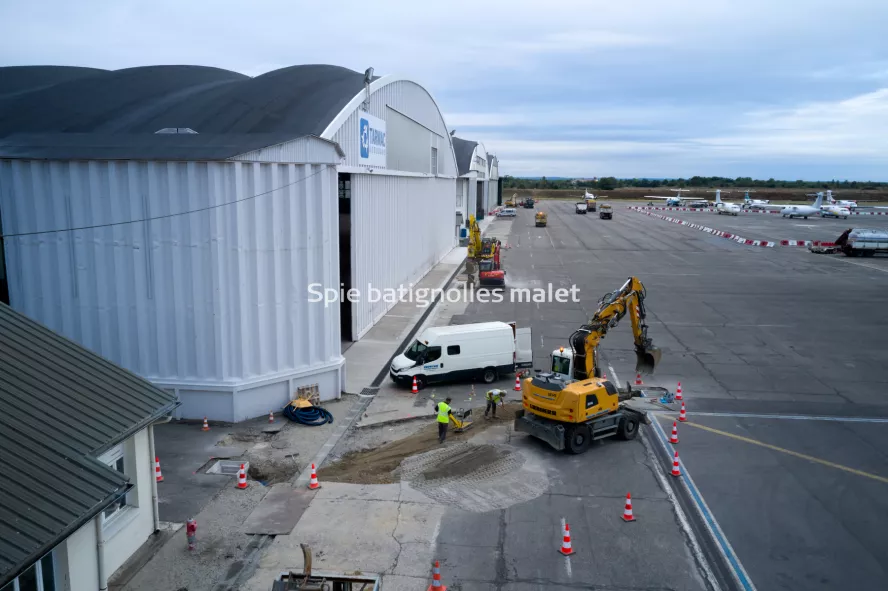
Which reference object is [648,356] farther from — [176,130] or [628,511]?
[176,130]

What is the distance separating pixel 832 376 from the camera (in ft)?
78.0

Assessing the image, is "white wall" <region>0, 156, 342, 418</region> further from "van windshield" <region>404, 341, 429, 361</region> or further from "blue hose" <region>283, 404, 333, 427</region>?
"van windshield" <region>404, 341, 429, 361</region>

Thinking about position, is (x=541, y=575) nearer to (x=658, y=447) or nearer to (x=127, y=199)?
(x=658, y=447)

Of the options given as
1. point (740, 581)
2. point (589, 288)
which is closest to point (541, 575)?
point (740, 581)

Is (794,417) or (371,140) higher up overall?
(371,140)

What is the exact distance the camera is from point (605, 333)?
750 inches

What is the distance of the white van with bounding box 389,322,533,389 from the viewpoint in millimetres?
22062

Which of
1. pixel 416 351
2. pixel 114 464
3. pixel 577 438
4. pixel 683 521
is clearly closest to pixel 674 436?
pixel 577 438

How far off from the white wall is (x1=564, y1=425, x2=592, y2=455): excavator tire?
8563 mm

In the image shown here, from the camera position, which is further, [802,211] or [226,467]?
[802,211]

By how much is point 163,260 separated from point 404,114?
19.3 metres

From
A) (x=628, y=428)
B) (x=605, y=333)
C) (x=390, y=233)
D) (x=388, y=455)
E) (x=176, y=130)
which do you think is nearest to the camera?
(x=388, y=455)

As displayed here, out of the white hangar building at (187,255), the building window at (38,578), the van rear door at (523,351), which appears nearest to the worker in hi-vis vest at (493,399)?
the van rear door at (523,351)

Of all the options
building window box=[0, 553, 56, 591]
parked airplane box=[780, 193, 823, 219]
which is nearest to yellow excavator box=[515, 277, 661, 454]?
building window box=[0, 553, 56, 591]
